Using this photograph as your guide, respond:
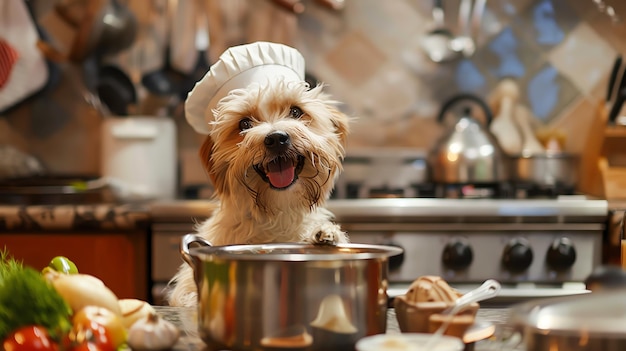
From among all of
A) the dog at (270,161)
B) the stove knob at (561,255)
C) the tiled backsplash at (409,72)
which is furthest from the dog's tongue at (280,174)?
the tiled backsplash at (409,72)

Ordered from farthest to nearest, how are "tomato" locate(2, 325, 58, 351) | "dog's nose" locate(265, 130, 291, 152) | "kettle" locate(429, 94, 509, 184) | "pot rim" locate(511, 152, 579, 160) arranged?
"pot rim" locate(511, 152, 579, 160) → "kettle" locate(429, 94, 509, 184) → "dog's nose" locate(265, 130, 291, 152) → "tomato" locate(2, 325, 58, 351)

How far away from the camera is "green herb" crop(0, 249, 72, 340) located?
717mm

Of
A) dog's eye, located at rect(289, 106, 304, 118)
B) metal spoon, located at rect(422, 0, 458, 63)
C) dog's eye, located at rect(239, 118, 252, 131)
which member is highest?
metal spoon, located at rect(422, 0, 458, 63)

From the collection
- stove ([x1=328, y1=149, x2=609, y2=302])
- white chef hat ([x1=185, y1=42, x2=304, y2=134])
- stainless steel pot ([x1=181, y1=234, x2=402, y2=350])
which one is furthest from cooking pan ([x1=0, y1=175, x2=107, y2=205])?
stainless steel pot ([x1=181, y1=234, x2=402, y2=350])

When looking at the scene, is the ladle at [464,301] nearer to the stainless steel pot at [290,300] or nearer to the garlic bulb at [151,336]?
the stainless steel pot at [290,300]

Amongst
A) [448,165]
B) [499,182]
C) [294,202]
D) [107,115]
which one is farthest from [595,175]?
[107,115]

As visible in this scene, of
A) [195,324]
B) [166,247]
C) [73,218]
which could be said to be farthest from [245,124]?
[73,218]

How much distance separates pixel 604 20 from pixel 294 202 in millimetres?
1611

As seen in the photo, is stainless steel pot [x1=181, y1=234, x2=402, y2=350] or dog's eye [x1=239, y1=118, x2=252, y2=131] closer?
stainless steel pot [x1=181, y1=234, x2=402, y2=350]

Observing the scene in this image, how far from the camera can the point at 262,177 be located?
140 centimetres

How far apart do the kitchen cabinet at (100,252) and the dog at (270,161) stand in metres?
0.54

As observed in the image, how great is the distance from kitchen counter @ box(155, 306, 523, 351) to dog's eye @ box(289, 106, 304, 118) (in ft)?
1.66

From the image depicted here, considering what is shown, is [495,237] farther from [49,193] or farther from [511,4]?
[49,193]

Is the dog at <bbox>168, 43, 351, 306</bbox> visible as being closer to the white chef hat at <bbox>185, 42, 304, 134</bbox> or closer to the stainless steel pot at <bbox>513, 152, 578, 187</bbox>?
the white chef hat at <bbox>185, 42, 304, 134</bbox>
